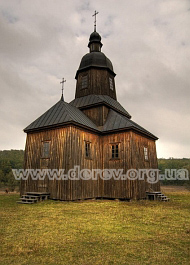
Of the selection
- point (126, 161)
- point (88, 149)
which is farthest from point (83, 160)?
point (126, 161)

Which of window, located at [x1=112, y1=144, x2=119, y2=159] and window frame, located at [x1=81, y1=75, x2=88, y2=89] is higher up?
window frame, located at [x1=81, y1=75, x2=88, y2=89]

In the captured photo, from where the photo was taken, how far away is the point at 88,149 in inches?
605

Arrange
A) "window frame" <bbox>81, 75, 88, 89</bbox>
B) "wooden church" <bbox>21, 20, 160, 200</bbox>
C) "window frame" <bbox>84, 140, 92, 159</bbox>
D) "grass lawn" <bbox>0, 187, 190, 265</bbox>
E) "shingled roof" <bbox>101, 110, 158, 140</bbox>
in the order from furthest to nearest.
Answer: "window frame" <bbox>81, 75, 88, 89</bbox> → "shingled roof" <bbox>101, 110, 158, 140</bbox> → "window frame" <bbox>84, 140, 92, 159</bbox> → "wooden church" <bbox>21, 20, 160, 200</bbox> → "grass lawn" <bbox>0, 187, 190, 265</bbox>

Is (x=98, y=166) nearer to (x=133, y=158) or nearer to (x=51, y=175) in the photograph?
(x=133, y=158)

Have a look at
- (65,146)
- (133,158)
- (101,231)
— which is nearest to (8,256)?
(101,231)

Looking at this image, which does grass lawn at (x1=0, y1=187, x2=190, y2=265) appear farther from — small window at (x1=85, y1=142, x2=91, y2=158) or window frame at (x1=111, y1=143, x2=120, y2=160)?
window frame at (x1=111, y1=143, x2=120, y2=160)

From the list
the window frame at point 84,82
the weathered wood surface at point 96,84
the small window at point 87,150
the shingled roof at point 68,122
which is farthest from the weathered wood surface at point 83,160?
the window frame at point 84,82

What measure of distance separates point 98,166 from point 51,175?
12.7 ft

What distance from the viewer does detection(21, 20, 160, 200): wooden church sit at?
1369 centimetres

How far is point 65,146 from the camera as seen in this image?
1358cm

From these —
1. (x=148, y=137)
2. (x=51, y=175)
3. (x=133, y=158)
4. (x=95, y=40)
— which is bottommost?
(x=51, y=175)

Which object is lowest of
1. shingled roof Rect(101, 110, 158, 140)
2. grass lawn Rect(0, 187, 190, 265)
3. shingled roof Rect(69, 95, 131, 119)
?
grass lawn Rect(0, 187, 190, 265)

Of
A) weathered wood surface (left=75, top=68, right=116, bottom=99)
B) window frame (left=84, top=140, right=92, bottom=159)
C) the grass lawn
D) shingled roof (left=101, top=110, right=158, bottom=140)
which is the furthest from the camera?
weathered wood surface (left=75, top=68, right=116, bottom=99)

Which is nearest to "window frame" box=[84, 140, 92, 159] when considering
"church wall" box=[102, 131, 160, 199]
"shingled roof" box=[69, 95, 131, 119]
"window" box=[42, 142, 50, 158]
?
"church wall" box=[102, 131, 160, 199]
